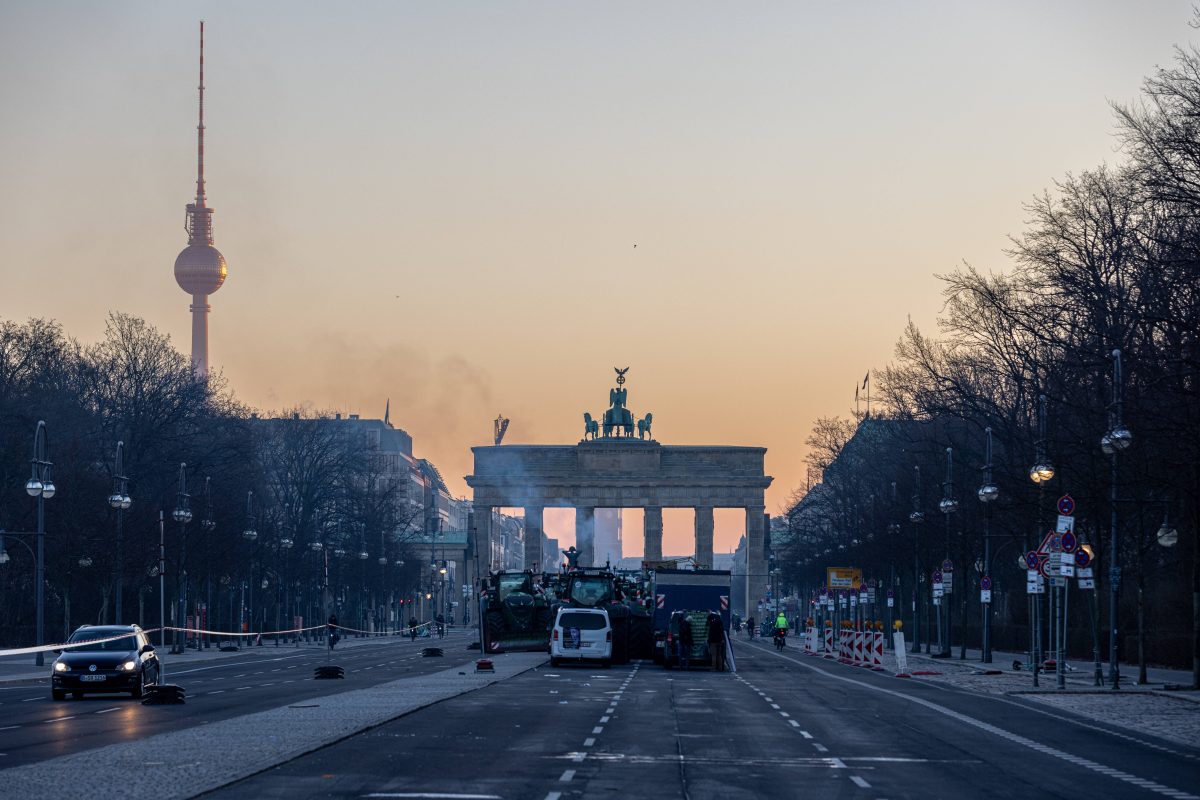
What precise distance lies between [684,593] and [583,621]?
597 cm

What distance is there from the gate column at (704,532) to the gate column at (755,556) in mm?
3352

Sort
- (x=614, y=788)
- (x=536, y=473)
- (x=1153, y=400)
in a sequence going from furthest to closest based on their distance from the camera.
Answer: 1. (x=536, y=473)
2. (x=1153, y=400)
3. (x=614, y=788)

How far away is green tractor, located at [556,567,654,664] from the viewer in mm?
61500

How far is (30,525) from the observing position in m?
70.8

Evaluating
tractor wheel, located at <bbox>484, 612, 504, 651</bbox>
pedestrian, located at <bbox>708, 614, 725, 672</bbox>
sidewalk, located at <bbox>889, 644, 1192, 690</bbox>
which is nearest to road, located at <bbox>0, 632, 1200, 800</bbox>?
sidewalk, located at <bbox>889, 644, 1192, 690</bbox>

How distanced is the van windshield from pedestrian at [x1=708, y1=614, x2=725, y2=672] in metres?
3.23

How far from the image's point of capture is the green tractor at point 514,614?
6600 centimetres

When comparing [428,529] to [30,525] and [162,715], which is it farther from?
[162,715]

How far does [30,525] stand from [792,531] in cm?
7033

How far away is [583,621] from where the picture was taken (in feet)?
184

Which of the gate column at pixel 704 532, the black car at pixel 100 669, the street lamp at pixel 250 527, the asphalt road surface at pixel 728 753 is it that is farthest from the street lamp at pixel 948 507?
the gate column at pixel 704 532

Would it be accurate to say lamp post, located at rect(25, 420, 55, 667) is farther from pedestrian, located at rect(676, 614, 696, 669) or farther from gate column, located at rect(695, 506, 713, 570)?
gate column, located at rect(695, 506, 713, 570)

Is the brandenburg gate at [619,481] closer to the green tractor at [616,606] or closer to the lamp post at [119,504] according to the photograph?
the lamp post at [119,504]

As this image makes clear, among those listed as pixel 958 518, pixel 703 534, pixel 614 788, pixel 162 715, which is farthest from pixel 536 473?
pixel 614 788
